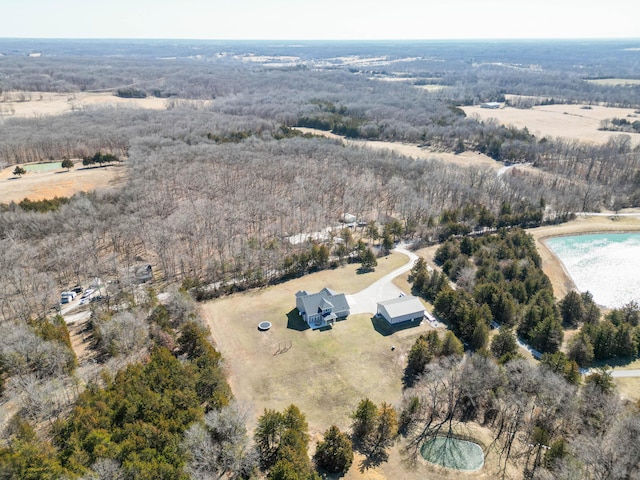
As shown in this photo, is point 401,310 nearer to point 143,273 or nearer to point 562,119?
point 143,273

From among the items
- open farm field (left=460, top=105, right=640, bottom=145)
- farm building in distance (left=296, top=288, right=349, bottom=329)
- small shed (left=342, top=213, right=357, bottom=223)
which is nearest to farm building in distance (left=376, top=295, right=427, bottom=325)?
farm building in distance (left=296, top=288, right=349, bottom=329)

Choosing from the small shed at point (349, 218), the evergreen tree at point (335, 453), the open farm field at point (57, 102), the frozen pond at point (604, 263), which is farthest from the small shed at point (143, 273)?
the open farm field at point (57, 102)

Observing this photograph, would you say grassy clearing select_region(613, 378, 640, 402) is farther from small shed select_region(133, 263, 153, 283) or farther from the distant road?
small shed select_region(133, 263, 153, 283)

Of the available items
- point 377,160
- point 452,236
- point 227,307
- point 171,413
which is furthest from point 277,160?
point 171,413

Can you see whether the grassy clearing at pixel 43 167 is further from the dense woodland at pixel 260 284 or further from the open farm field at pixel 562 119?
the open farm field at pixel 562 119

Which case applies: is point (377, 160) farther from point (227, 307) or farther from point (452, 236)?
point (227, 307)

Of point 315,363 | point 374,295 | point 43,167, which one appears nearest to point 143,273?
point 315,363
